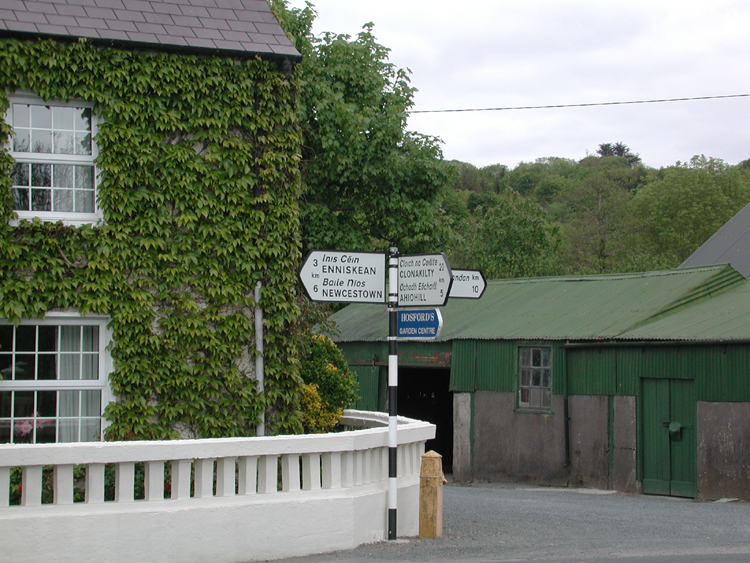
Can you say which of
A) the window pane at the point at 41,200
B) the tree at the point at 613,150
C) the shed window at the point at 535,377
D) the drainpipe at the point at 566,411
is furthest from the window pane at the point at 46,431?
the tree at the point at 613,150

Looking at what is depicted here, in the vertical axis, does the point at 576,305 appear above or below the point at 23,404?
above

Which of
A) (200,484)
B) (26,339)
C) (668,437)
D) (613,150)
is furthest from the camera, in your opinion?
(613,150)

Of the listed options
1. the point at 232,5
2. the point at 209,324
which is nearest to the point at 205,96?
the point at 232,5

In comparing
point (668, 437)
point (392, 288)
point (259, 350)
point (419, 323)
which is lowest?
point (668, 437)

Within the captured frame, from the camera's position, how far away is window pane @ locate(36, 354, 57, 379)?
10906 mm

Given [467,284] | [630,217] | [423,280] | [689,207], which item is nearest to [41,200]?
[423,280]

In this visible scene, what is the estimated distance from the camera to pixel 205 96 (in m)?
11.5

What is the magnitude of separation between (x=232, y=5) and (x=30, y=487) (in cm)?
717

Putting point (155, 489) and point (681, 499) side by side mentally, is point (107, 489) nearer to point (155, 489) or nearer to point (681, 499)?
point (155, 489)

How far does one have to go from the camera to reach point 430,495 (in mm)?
9555

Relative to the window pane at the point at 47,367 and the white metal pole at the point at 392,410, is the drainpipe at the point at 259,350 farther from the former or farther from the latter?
the white metal pole at the point at 392,410

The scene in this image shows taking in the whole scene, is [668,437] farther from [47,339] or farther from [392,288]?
[47,339]

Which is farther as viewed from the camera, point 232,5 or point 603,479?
point 603,479

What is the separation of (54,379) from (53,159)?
254 cm
